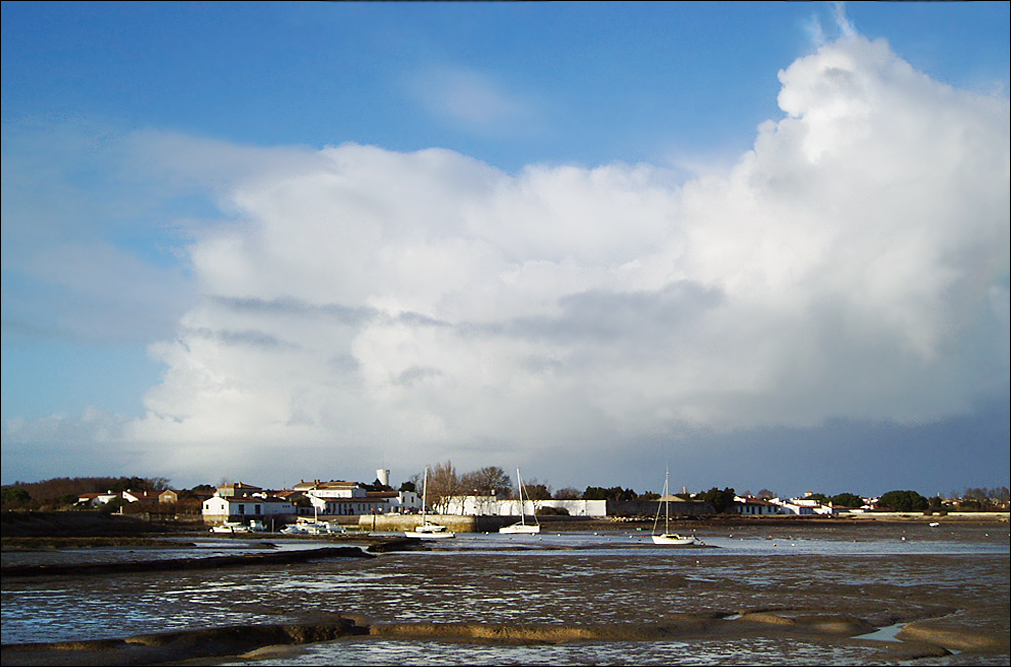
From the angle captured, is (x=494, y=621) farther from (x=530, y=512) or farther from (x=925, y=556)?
(x=530, y=512)

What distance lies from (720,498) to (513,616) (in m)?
163

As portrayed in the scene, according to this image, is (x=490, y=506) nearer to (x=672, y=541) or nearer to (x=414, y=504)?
(x=414, y=504)

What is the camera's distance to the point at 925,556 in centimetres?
5741

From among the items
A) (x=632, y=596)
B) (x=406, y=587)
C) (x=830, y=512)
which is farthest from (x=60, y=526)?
(x=830, y=512)

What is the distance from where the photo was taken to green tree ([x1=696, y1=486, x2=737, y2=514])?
593 ft

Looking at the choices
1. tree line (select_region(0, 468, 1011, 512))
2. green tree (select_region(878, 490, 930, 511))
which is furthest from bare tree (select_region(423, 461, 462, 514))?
green tree (select_region(878, 490, 930, 511))

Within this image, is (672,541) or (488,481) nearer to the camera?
(672,541)

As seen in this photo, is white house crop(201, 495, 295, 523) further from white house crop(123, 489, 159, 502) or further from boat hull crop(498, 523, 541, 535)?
boat hull crop(498, 523, 541, 535)

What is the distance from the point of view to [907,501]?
175 meters

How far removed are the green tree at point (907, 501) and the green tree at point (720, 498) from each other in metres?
30.9

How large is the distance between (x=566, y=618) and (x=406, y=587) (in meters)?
12.1

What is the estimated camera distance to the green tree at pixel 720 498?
180875 millimetres

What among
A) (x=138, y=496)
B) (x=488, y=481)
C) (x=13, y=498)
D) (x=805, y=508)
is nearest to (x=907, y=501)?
(x=805, y=508)

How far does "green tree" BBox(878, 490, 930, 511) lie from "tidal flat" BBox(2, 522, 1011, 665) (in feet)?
463
